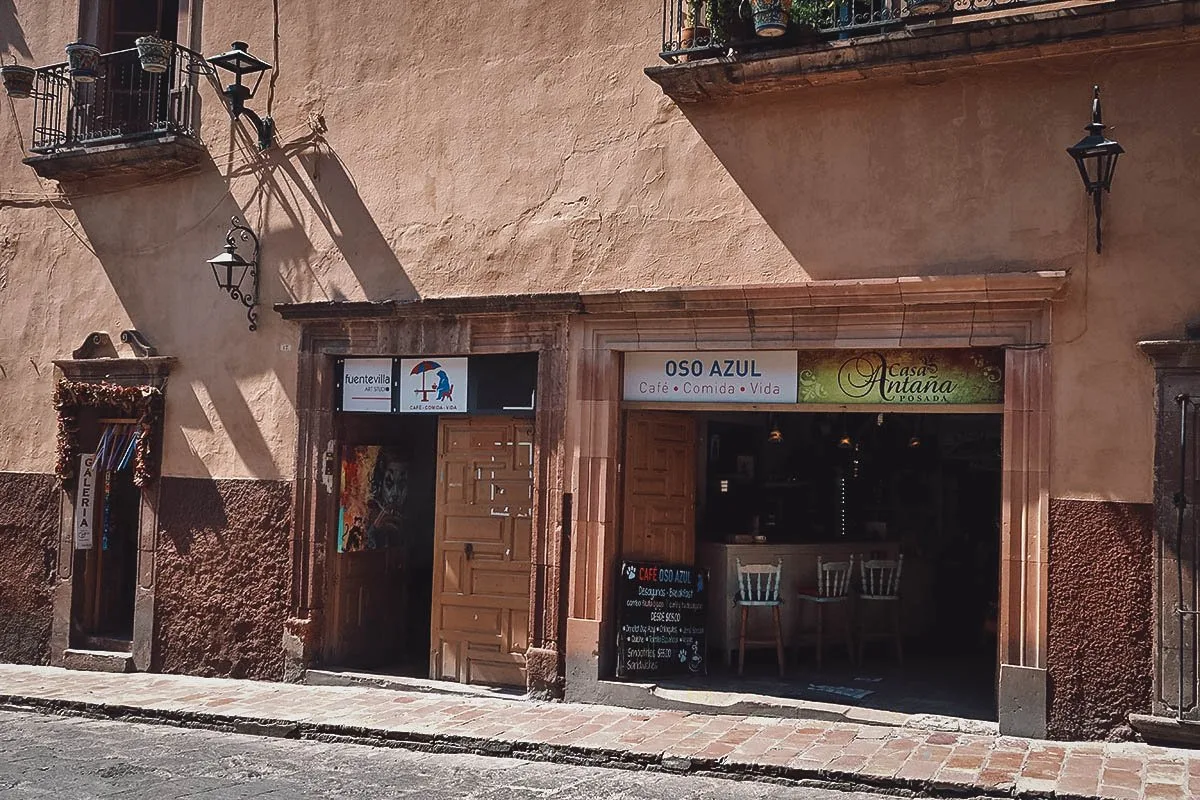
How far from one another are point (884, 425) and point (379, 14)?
6.57m

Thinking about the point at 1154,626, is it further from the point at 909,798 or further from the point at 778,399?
the point at 778,399

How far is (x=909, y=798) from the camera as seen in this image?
7074mm

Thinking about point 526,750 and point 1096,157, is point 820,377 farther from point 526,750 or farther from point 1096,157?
point 526,750

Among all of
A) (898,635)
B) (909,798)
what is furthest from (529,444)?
(909,798)

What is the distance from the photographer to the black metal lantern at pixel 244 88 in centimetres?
1091

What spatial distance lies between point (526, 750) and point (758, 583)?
300 centimetres

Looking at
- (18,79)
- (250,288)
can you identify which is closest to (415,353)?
(250,288)

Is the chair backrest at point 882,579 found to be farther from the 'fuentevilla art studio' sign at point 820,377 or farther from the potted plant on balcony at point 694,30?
the potted plant on balcony at point 694,30

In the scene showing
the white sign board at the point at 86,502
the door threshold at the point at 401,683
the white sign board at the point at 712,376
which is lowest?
the door threshold at the point at 401,683

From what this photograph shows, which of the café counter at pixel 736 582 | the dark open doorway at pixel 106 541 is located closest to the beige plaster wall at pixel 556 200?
the dark open doorway at pixel 106 541

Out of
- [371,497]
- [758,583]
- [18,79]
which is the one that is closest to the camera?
[758,583]

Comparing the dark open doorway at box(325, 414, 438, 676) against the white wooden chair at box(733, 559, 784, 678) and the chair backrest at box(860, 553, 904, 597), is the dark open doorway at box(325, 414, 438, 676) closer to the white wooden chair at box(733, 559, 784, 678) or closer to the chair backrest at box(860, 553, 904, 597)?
the white wooden chair at box(733, 559, 784, 678)

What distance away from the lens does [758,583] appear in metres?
10.5

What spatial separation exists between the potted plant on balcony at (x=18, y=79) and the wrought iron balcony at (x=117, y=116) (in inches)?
6.5
